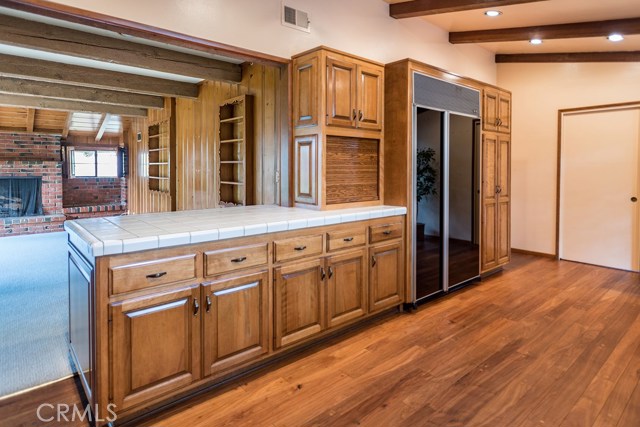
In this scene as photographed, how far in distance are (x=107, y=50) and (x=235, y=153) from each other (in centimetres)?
164

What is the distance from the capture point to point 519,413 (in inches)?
78.0

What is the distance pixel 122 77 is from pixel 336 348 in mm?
4636

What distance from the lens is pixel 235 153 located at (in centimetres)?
471

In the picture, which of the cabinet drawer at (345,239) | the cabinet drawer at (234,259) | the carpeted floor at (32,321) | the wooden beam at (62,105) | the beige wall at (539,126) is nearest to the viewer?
the cabinet drawer at (234,259)

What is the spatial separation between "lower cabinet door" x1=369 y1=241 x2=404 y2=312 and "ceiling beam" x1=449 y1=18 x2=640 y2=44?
8.71ft

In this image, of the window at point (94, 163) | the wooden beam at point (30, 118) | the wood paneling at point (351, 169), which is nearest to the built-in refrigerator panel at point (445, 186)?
the wood paneling at point (351, 169)

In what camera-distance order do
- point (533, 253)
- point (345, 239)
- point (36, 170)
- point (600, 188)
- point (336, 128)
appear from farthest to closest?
point (36, 170), point (533, 253), point (600, 188), point (336, 128), point (345, 239)

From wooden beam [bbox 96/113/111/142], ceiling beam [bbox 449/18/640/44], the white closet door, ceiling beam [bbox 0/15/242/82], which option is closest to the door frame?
the white closet door

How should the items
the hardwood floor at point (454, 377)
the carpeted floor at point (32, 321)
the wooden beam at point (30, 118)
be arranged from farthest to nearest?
1. the wooden beam at point (30, 118)
2. the carpeted floor at point (32, 321)
3. the hardwood floor at point (454, 377)

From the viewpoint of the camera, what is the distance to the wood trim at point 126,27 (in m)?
2.04

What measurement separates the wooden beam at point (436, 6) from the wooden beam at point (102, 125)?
616 cm

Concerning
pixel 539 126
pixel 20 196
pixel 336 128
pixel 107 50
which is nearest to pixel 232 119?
pixel 107 50

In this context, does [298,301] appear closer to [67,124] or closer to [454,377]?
[454,377]

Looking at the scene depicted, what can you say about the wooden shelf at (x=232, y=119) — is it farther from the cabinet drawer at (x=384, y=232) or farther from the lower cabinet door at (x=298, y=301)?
the lower cabinet door at (x=298, y=301)
